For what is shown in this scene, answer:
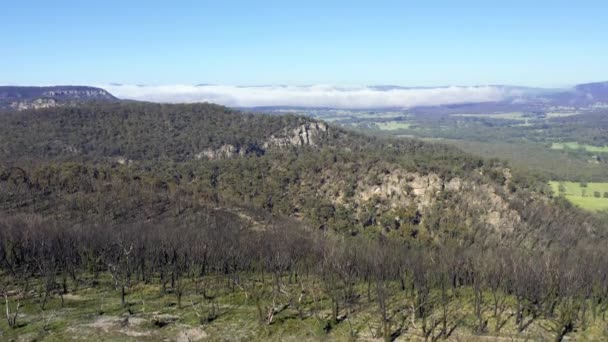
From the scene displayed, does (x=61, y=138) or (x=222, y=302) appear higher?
(x=61, y=138)

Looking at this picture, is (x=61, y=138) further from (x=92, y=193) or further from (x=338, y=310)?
(x=338, y=310)

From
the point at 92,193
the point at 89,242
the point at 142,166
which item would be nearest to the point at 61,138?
the point at 142,166

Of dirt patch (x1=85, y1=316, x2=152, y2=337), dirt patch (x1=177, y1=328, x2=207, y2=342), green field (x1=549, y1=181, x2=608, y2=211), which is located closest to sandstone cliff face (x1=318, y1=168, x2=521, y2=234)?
green field (x1=549, y1=181, x2=608, y2=211)

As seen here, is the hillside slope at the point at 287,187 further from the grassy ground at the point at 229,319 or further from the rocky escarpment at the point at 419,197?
the grassy ground at the point at 229,319

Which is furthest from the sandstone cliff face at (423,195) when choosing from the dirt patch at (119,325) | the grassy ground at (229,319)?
the dirt patch at (119,325)

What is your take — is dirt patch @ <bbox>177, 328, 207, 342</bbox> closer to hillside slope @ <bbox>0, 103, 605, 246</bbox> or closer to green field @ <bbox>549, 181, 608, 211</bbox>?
hillside slope @ <bbox>0, 103, 605, 246</bbox>

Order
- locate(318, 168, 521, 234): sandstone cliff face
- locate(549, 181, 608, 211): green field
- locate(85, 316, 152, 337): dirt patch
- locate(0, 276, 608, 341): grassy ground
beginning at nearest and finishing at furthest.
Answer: locate(0, 276, 608, 341): grassy ground, locate(85, 316, 152, 337): dirt patch, locate(318, 168, 521, 234): sandstone cliff face, locate(549, 181, 608, 211): green field
